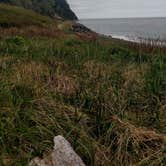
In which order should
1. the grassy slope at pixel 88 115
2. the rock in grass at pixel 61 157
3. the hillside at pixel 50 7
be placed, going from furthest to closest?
the hillside at pixel 50 7 → the grassy slope at pixel 88 115 → the rock in grass at pixel 61 157

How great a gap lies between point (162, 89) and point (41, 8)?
114 m

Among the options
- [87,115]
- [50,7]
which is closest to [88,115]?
[87,115]

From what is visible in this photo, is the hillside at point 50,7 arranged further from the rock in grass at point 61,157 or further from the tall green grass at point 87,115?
the rock in grass at point 61,157

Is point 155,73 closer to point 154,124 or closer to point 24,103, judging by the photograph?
point 154,124

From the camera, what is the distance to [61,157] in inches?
195

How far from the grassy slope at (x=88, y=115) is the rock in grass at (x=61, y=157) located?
0.17 meters

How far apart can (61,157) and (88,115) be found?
1.26m

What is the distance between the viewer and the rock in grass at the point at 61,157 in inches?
193

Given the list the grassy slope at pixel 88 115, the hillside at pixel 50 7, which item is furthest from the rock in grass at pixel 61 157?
the hillside at pixel 50 7

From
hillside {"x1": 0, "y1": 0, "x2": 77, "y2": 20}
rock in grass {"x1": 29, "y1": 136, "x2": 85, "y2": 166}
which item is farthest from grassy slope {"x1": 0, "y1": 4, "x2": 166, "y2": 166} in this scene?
hillside {"x1": 0, "y1": 0, "x2": 77, "y2": 20}

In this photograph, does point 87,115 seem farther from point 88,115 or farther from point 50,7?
point 50,7

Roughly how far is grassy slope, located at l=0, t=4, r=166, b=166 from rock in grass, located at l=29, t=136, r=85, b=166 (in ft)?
0.55

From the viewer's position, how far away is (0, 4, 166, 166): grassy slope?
17.6 feet

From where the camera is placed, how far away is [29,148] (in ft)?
17.5
